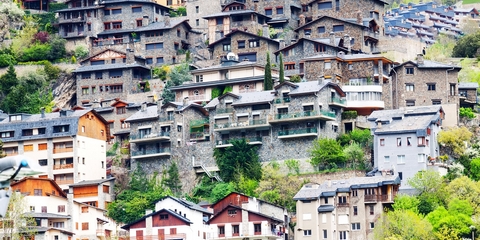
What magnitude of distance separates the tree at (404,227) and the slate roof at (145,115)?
26531 millimetres

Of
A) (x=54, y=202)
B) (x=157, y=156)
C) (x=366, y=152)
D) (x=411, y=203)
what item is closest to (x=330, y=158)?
(x=366, y=152)

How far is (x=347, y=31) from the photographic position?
95.6 meters

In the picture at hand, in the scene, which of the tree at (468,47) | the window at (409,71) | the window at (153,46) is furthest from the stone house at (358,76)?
the window at (153,46)

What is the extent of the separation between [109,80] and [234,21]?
1530 cm

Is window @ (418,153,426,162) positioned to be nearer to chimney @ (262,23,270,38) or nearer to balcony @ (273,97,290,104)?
balcony @ (273,97,290,104)

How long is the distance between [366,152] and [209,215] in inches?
558

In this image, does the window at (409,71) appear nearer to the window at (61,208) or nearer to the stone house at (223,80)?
the stone house at (223,80)

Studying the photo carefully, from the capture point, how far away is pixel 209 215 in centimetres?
7175

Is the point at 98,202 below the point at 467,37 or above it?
below

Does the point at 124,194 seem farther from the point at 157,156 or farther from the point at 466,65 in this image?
the point at 466,65

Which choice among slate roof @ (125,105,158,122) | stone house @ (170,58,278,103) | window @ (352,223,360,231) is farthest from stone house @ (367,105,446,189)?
slate roof @ (125,105,158,122)

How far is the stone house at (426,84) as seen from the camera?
82.6 m

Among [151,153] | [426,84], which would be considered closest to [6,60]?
[151,153]

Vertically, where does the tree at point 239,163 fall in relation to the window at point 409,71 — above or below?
below
